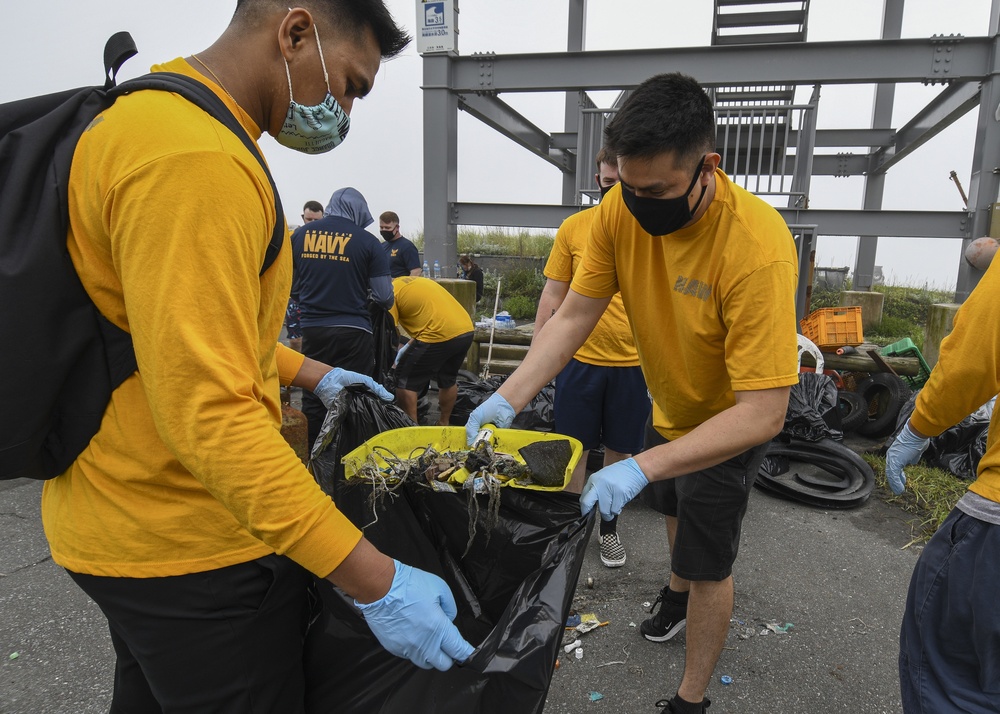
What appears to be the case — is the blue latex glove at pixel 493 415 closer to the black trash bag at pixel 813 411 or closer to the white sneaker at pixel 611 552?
the white sneaker at pixel 611 552

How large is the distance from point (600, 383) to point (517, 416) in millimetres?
1161

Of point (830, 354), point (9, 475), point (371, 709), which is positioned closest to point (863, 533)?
point (830, 354)

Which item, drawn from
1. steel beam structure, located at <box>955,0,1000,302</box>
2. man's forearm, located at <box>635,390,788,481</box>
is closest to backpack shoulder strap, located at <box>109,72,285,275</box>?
man's forearm, located at <box>635,390,788,481</box>

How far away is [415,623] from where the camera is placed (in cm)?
115

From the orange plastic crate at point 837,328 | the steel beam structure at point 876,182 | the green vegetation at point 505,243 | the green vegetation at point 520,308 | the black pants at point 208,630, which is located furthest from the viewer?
the green vegetation at point 505,243

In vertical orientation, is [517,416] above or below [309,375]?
below

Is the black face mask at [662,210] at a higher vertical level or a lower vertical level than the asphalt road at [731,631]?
higher

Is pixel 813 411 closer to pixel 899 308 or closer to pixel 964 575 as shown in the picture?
pixel 964 575

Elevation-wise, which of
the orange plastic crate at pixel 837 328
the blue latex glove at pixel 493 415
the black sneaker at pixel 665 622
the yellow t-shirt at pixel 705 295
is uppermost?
the yellow t-shirt at pixel 705 295

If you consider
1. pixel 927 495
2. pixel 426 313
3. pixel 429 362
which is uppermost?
pixel 426 313

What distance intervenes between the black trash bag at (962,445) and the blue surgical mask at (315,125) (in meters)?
4.18

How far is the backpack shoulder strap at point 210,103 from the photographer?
0.96m

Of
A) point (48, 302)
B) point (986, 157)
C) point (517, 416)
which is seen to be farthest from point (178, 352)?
point (986, 157)

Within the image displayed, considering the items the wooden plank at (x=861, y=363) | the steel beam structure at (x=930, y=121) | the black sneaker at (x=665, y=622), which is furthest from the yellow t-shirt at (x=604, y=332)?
the steel beam structure at (x=930, y=121)
